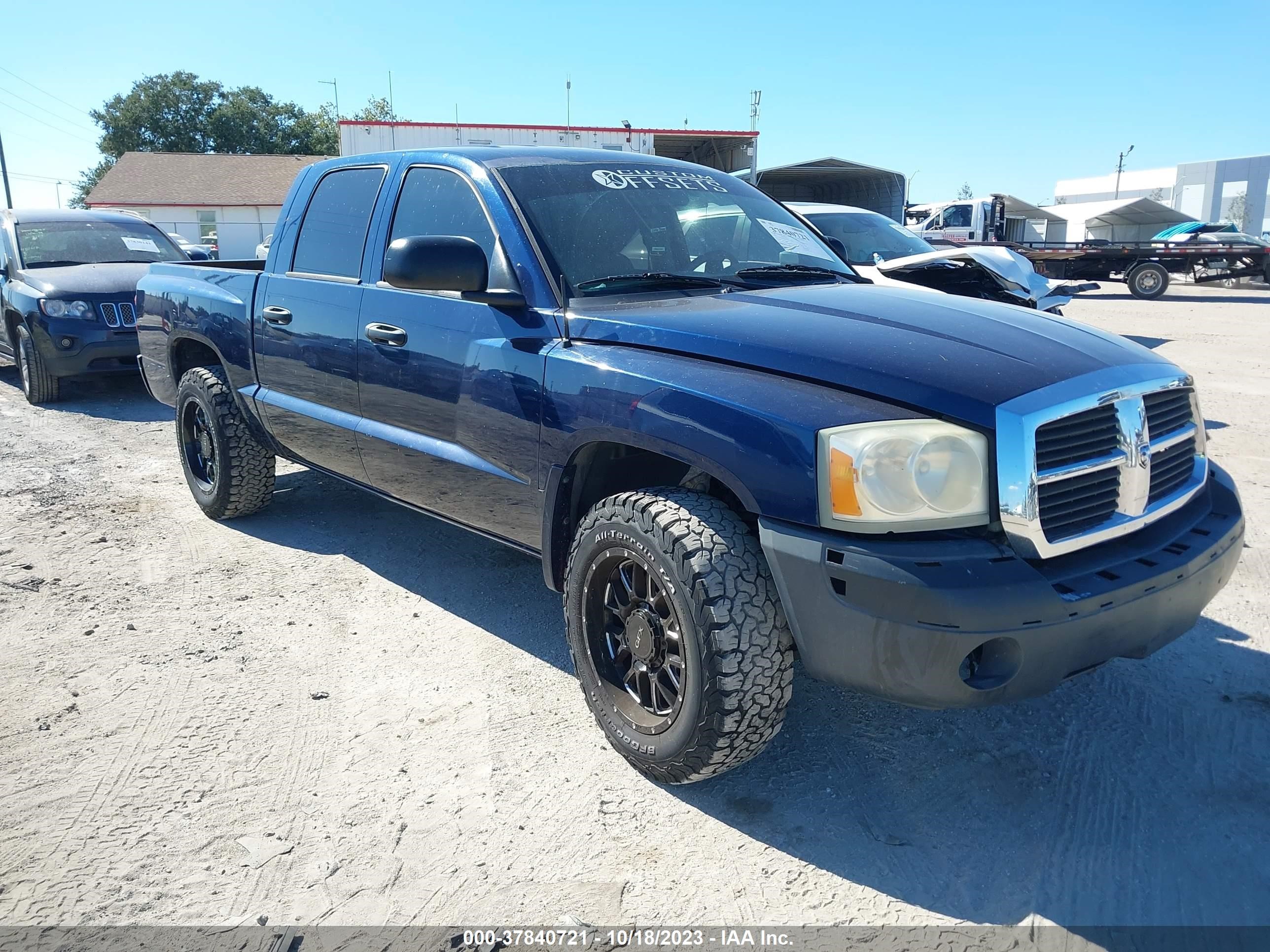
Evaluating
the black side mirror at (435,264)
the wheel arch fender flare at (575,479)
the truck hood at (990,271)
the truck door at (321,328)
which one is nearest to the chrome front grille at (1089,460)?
the wheel arch fender flare at (575,479)

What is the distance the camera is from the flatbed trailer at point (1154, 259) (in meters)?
20.7

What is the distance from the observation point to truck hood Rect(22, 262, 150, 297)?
325 inches

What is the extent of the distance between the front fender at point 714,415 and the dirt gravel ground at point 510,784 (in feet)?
3.07

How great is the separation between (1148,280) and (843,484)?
22.5m

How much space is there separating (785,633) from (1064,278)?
22970mm

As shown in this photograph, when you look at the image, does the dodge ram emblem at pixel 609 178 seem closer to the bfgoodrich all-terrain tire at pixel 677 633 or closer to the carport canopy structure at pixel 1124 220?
the bfgoodrich all-terrain tire at pixel 677 633

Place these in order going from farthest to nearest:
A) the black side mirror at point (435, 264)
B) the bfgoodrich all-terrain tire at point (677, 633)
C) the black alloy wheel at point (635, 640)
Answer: the black side mirror at point (435, 264) → the black alloy wheel at point (635, 640) → the bfgoodrich all-terrain tire at point (677, 633)

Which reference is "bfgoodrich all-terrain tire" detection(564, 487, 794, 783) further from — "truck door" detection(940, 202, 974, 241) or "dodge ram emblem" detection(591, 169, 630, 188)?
"truck door" detection(940, 202, 974, 241)

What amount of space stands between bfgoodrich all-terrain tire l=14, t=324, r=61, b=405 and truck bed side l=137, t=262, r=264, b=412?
11.7 feet

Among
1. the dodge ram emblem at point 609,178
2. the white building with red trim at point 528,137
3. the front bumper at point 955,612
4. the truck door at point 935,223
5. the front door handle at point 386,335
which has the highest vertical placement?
the white building with red trim at point 528,137

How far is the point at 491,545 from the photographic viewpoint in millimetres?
4797

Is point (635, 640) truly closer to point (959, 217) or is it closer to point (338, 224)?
point (338, 224)

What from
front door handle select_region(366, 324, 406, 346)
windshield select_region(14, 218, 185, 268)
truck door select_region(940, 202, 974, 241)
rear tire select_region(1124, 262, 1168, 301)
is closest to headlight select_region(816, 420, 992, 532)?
front door handle select_region(366, 324, 406, 346)

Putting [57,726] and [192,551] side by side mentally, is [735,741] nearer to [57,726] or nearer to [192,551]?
[57,726]
